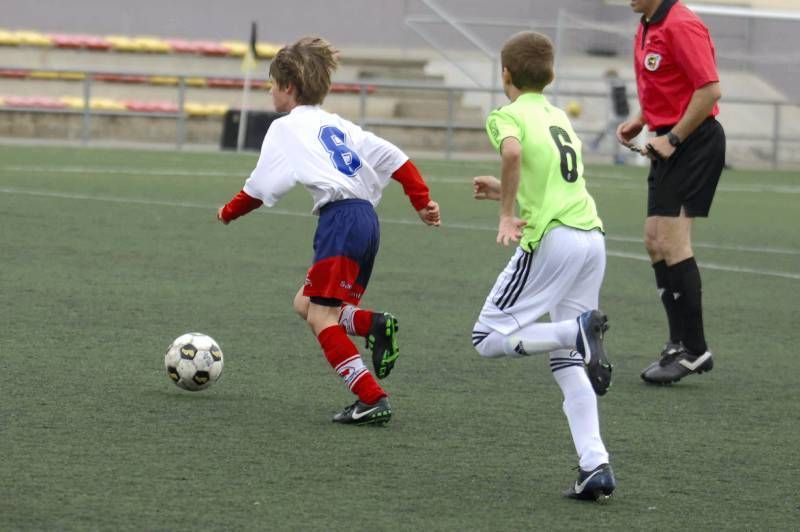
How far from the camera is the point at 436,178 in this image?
68.7 ft

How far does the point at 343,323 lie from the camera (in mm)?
6203

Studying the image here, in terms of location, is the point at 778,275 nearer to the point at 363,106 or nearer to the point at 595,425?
the point at 595,425

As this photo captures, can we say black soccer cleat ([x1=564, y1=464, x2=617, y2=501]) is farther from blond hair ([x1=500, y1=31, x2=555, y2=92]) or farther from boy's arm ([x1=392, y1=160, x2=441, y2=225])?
boy's arm ([x1=392, y1=160, x2=441, y2=225])

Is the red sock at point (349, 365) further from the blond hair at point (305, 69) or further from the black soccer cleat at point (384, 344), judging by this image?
the blond hair at point (305, 69)

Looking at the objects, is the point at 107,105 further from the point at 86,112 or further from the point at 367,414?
the point at 367,414

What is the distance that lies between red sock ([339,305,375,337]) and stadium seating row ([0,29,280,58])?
23.7 meters

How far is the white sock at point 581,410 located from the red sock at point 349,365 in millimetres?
1015

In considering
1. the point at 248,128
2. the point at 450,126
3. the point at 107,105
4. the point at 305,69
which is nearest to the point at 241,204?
the point at 305,69

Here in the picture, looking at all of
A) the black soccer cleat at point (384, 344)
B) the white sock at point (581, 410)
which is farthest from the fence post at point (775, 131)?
the white sock at point (581, 410)

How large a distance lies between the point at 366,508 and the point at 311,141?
175 centimetres

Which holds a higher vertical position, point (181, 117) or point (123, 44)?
point (123, 44)

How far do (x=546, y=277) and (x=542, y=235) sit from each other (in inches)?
5.2

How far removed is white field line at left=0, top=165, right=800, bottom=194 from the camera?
736 inches

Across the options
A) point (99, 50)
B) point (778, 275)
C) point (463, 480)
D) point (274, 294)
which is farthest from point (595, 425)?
point (99, 50)
